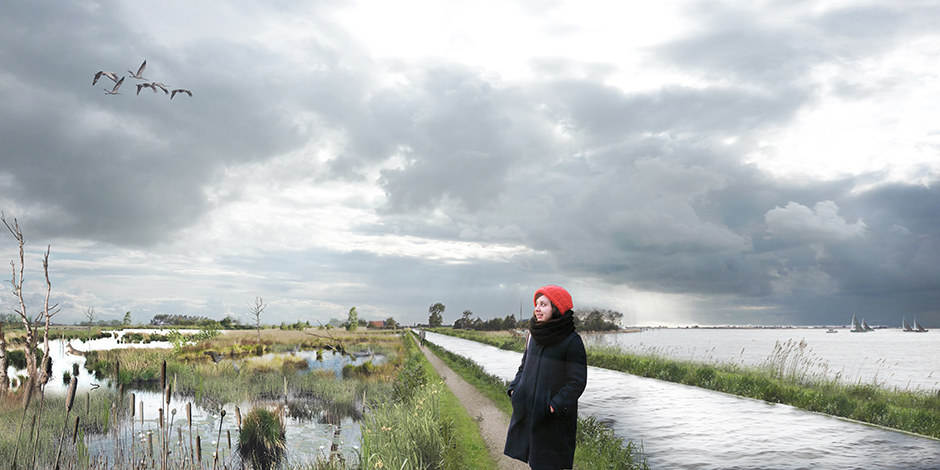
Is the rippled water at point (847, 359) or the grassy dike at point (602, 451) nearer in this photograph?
the grassy dike at point (602, 451)

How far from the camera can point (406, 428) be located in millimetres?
6551

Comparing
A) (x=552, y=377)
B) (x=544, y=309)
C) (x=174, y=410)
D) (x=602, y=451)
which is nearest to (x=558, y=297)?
(x=544, y=309)

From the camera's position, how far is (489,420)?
10227 mm

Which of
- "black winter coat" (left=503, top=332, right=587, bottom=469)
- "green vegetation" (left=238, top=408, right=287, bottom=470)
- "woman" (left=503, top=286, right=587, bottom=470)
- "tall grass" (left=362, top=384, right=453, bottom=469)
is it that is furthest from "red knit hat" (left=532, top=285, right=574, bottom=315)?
"green vegetation" (left=238, top=408, right=287, bottom=470)

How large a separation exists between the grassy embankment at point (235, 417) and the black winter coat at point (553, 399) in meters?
1.69

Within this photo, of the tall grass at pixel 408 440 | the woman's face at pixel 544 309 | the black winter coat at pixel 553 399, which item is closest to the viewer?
the black winter coat at pixel 553 399

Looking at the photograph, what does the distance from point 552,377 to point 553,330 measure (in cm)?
40

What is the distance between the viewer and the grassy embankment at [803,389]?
34.0ft

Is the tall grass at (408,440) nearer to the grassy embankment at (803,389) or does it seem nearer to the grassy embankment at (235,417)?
the grassy embankment at (235,417)

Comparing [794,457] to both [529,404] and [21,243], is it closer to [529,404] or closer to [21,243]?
[529,404]

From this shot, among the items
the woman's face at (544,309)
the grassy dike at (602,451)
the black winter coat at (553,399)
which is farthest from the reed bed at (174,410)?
the woman's face at (544,309)

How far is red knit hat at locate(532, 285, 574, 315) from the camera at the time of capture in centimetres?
429

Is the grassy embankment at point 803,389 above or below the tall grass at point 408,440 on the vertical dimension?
below

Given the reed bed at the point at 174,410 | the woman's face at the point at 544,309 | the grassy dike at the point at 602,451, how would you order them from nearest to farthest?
1. the woman's face at the point at 544,309
2. the grassy dike at the point at 602,451
3. the reed bed at the point at 174,410
